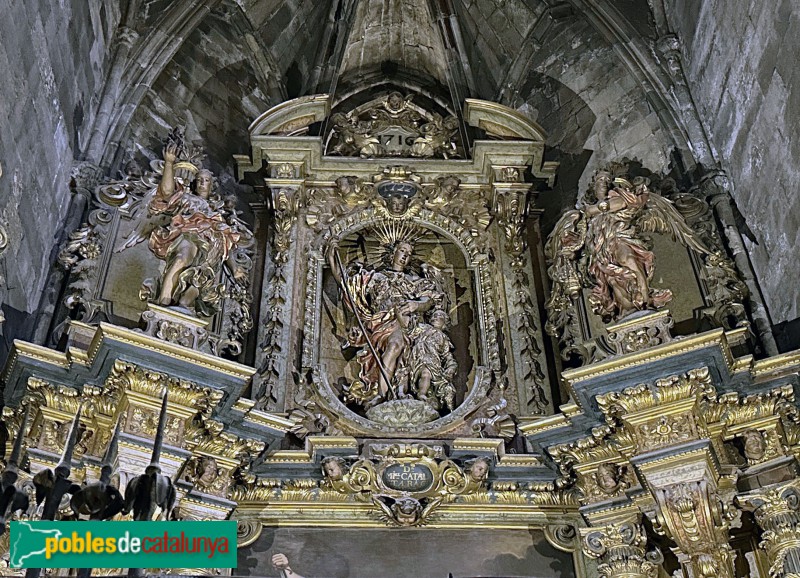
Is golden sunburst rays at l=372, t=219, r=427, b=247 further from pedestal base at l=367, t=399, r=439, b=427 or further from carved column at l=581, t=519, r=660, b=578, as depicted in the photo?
carved column at l=581, t=519, r=660, b=578

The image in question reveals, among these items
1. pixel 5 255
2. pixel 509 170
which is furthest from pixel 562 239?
pixel 5 255

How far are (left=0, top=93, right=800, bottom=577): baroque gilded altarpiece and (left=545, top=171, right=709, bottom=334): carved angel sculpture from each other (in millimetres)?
25

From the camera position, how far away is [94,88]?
1082 cm

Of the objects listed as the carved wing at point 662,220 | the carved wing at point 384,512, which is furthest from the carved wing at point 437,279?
the carved wing at point 384,512

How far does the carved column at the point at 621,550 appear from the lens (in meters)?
7.70

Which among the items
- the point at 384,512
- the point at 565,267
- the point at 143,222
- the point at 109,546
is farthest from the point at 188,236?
the point at 109,546

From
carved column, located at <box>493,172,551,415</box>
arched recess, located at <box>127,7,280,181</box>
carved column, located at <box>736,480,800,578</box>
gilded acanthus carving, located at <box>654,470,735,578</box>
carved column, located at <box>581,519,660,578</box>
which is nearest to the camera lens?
carved column, located at <box>736,480,800,578</box>

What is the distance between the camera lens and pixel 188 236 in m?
9.23

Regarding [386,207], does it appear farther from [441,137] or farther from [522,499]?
[522,499]

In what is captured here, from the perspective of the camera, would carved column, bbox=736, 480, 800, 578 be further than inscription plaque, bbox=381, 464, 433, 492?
No

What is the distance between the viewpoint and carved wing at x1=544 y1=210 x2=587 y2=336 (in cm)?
963

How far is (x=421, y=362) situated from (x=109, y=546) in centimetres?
584

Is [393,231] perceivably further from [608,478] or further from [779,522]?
[779,522]

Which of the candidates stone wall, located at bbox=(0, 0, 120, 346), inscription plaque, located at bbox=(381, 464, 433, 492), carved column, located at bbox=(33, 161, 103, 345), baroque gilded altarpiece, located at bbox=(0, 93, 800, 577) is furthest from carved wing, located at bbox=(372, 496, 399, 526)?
stone wall, located at bbox=(0, 0, 120, 346)
